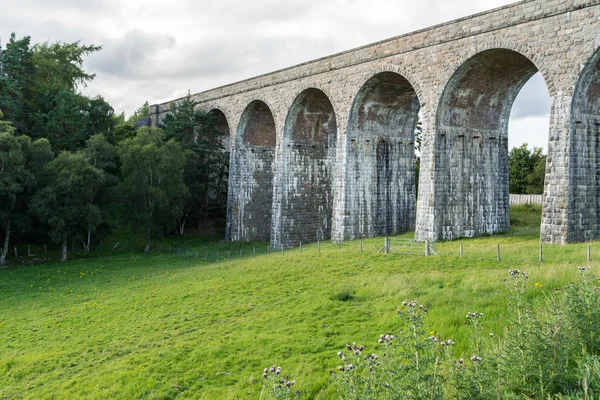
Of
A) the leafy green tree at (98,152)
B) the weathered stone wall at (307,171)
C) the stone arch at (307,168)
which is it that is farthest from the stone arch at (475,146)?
the leafy green tree at (98,152)

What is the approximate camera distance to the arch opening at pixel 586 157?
66.3 ft

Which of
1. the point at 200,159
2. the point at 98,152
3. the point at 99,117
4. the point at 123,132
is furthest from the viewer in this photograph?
the point at 123,132

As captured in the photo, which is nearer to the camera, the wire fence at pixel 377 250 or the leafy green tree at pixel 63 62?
the wire fence at pixel 377 250

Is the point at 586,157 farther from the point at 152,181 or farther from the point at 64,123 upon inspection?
the point at 64,123

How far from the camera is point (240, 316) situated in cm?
1609

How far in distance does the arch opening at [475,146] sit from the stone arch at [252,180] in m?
18.6

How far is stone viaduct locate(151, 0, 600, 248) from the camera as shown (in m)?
20.5

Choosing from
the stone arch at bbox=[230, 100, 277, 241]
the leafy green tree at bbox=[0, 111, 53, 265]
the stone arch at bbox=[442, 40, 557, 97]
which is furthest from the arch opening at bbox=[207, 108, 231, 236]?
the stone arch at bbox=[442, 40, 557, 97]

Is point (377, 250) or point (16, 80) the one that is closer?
point (377, 250)

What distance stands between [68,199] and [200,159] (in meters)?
13.9

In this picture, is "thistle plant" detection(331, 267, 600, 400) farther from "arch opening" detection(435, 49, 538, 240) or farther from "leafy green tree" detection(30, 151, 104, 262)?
"leafy green tree" detection(30, 151, 104, 262)

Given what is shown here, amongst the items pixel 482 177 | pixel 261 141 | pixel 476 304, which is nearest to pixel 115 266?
pixel 261 141

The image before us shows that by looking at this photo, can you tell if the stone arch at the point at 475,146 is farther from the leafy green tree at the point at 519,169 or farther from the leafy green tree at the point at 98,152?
the leafy green tree at the point at 519,169

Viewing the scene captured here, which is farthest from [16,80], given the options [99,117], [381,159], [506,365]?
[506,365]
